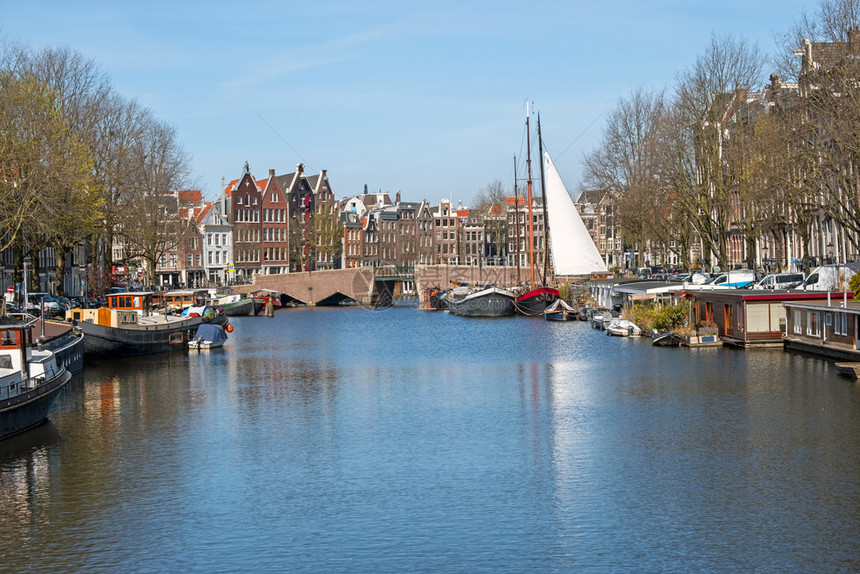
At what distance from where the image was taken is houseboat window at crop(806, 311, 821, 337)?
161 ft

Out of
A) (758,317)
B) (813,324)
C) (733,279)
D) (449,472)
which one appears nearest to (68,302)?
(733,279)

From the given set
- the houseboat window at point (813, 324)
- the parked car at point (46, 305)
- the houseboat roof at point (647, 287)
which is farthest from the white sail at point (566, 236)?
the parked car at point (46, 305)

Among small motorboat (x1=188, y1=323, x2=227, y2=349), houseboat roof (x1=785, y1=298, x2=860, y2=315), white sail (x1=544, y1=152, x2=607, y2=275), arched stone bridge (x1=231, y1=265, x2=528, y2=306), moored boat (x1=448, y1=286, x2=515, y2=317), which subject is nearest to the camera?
houseboat roof (x1=785, y1=298, x2=860, y2=315)

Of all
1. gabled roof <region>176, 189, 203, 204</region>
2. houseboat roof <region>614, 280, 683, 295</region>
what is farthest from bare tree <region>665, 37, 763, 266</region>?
gabled roof <region>176, 189, 203, 204</region>

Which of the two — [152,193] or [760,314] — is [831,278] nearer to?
[760,314]

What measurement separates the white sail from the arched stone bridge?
33.0m

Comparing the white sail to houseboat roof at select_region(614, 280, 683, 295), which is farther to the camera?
the white sail

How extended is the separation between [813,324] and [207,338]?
34.4 meters

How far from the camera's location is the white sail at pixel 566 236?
3263 inches

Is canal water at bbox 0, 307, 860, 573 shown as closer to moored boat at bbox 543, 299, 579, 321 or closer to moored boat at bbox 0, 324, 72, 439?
moored boat at bbox 0, 324, 72, 439

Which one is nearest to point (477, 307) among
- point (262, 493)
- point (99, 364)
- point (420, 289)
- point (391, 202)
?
point (420, 289)

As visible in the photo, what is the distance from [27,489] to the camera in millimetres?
25953

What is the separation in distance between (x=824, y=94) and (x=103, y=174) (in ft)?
150

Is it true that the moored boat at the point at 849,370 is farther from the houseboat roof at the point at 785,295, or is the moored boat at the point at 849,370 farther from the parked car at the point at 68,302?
the parked car at the point at 68,302
